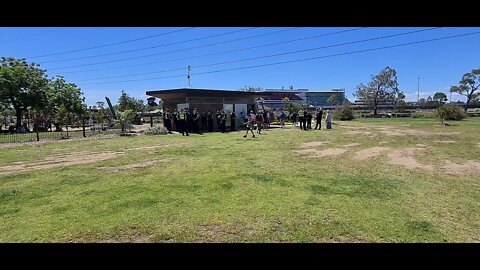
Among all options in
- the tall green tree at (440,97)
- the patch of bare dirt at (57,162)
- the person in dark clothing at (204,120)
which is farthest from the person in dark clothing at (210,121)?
the tall green tree at (440,97)

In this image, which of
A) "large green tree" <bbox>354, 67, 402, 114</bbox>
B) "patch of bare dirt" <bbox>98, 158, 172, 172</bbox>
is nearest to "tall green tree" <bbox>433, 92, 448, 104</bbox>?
"large green tree" <bbox>354, 67, 402, 114</bbox>

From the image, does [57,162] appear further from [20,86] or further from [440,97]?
[440,97]

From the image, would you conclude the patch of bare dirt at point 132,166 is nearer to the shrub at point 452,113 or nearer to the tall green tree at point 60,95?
the tall green tree at point 60,95

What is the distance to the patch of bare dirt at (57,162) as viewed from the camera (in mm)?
9344

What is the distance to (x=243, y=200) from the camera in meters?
5.68

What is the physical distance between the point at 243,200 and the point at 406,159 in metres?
7.13

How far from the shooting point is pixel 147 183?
714cm

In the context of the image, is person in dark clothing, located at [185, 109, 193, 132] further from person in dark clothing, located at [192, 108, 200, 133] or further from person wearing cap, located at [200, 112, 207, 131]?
person wearing cap, located at [200, 112, 207, 131]

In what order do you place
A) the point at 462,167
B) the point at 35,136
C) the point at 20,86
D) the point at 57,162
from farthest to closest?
the point at 20,86, the point at 35,136, the point at 57,162, the point at 462,167

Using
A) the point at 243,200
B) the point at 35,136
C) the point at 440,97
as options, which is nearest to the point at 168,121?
the point at 35,136
